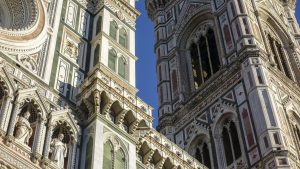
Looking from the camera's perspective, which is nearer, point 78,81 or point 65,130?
point 65,130

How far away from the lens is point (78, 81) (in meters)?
12.0

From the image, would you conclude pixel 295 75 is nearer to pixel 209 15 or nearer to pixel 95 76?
pixel 209 15

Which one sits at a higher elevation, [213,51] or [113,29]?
[213,51]

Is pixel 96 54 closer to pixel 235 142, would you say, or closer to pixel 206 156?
pixel 235 142

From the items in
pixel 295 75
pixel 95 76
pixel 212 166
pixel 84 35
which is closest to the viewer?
pixel 95 76

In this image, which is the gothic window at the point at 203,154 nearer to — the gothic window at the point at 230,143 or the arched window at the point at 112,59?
the gothic window at the point at 230,143

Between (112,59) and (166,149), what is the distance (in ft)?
6.82

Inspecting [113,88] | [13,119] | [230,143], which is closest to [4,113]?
[13,119]

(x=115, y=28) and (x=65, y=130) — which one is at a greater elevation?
(x=115, y=28)

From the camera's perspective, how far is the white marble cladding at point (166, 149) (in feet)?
40.7

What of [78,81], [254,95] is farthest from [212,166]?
[78,81]

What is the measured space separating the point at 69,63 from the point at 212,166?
721 centimetres

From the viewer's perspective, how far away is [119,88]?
38.8ft

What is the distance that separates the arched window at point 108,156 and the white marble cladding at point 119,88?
1092 millimetres
